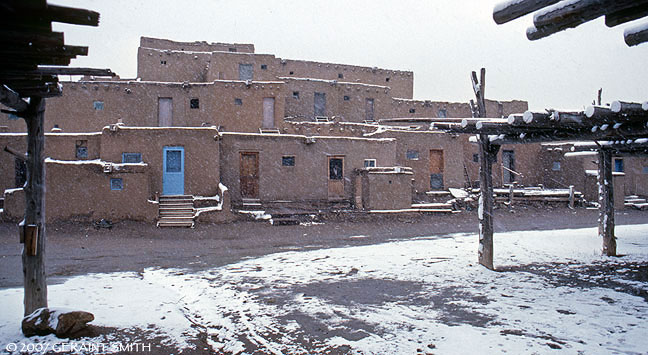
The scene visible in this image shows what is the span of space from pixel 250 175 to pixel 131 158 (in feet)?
18.2

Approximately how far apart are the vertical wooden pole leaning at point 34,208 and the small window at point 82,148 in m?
15.7

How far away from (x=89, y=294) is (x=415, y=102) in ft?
89.5

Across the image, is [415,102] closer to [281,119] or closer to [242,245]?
[281,119]

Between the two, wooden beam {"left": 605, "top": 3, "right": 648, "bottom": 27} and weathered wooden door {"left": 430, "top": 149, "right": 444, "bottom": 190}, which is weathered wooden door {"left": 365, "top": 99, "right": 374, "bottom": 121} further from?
wooden beam {"left": 605, "top": 3, "right": 648, "bottom": 27}

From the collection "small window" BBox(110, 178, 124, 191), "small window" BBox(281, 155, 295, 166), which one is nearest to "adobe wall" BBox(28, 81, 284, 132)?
"small window" BBox(281, 155, 295, 166)

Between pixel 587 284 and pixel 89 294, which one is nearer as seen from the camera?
pixel 89 294

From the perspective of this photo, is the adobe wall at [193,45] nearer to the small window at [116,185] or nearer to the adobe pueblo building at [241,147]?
the adobe pueblo building at [241,147]

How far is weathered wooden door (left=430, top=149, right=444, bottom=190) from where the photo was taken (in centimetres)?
2733

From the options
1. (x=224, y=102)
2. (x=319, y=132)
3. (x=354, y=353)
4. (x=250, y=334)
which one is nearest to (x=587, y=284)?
(x=354, y=353)

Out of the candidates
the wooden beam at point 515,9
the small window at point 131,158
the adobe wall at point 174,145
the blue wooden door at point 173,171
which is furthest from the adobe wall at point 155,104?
the wooden beam at point 515,9

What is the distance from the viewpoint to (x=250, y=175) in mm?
21531

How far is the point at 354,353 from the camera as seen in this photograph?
5.41 m

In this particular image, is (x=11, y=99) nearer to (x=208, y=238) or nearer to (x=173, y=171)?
(x=208, y=238)

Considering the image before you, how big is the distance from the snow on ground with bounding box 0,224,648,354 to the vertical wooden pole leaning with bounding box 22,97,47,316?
1.58 feet
